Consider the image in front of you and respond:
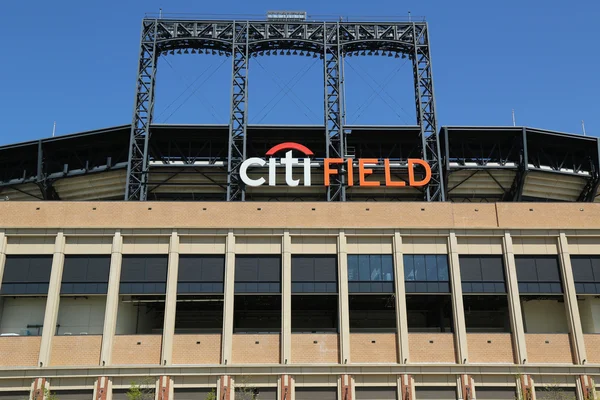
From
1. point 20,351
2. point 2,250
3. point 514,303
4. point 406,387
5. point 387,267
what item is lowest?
point 406,387

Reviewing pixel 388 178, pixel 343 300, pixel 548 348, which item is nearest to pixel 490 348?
pixel 548 348

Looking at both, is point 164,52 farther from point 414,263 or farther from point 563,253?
point 563,253

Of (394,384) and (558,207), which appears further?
(558,207)

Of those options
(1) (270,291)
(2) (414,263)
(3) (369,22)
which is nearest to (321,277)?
(1) (270,291)

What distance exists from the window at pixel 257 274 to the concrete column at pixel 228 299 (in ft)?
1.43

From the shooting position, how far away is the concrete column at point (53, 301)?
39688 millimetres

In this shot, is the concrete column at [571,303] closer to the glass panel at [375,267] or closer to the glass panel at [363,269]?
the glass panel at [375,267]

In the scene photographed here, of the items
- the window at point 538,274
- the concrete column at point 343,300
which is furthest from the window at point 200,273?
the window at point 538,274

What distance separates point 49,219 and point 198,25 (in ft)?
77.8

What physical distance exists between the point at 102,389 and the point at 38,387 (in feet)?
12.2

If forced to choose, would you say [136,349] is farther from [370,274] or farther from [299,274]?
[370,274]

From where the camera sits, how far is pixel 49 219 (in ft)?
143

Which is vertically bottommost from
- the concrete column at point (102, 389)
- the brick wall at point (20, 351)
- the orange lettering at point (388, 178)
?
the concrete column at point (102, 389)

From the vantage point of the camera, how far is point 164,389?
39.0 metres
